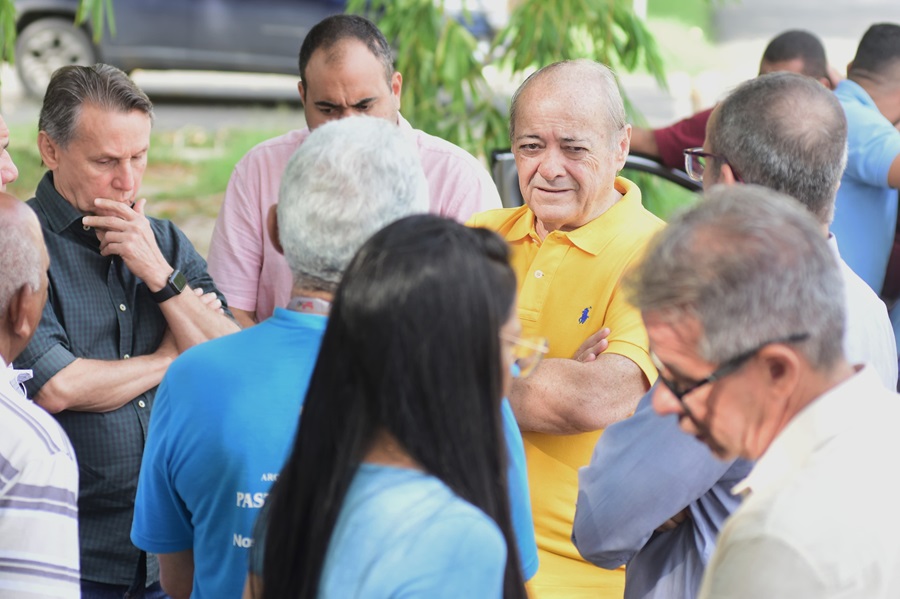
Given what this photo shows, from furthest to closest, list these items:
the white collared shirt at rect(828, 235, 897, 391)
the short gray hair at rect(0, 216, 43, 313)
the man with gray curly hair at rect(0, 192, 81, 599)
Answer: the white collared shirt at rect(828, 235, 897, 391) < the short gray hair at rect(0, 216, 43, 313) < the man with gray curly hair at rect(0, 192, 81, 599)

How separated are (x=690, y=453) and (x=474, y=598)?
0.64 metres

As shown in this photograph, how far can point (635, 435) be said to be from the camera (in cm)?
190

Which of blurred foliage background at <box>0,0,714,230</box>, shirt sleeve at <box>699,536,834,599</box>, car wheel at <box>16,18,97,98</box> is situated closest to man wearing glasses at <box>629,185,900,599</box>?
shirt sleeve at <box>699,536,834,599</box>

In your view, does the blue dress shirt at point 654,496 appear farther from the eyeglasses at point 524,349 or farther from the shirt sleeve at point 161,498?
the shirt sleeve at point 161,498

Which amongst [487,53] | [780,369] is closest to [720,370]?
[780,369]

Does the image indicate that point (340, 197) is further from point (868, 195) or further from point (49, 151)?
point (868, 195)

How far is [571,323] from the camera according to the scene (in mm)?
2430

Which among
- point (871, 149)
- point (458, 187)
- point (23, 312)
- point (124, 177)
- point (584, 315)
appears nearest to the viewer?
point (23, 312)

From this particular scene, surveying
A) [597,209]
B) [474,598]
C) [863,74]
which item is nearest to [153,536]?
[474,598]

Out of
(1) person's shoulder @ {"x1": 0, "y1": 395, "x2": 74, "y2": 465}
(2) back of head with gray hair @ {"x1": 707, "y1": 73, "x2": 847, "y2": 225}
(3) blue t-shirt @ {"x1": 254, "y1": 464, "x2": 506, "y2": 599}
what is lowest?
(1) person's shoulder @ {"x1": 0, "y1": 395, "x2": 74, "y2": 465}

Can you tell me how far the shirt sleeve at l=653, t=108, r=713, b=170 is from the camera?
14.7 ft

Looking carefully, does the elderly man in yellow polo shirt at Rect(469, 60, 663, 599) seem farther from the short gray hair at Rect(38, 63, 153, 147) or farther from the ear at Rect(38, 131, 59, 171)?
the ear at Rect(38, 131, 59, 171)

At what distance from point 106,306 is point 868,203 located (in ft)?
8.28

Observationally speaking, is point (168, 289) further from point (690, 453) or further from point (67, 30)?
point (67, 30)
